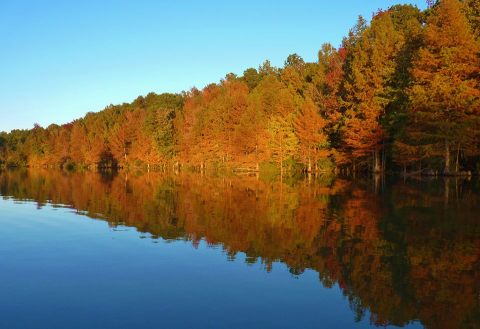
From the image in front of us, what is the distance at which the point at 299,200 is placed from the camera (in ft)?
78.6

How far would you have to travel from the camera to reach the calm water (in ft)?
23.3

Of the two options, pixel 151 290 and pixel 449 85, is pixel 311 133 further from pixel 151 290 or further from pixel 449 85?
pixel 151 290

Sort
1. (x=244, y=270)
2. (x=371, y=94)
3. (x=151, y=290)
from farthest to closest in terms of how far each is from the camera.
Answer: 1. (x=371, y=94)
2. (x=244, y=270)
3. (x=151, y=290)

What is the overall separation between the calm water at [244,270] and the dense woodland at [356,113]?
23.2m

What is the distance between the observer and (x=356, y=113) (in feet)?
165

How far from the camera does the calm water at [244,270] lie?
23.3 feet

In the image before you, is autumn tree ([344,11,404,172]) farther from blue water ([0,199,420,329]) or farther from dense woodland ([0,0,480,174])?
blue water ([0,199,420,329])

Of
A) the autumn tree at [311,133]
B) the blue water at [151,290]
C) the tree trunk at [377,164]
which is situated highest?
the autumn tree at [311,133]

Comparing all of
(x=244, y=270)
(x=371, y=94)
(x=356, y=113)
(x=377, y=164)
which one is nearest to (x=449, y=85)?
(x=371, y=94)

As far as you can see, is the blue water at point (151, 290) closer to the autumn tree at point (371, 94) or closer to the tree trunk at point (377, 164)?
the autumn tree at point (371, 94)

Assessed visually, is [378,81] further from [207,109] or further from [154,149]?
[154,149]

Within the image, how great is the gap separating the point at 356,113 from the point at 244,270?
4368 centimetres

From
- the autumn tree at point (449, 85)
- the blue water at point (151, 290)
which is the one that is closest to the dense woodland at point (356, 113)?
the autumn tree at point (449, 85)

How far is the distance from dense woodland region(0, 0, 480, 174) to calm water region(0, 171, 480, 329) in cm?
2322
